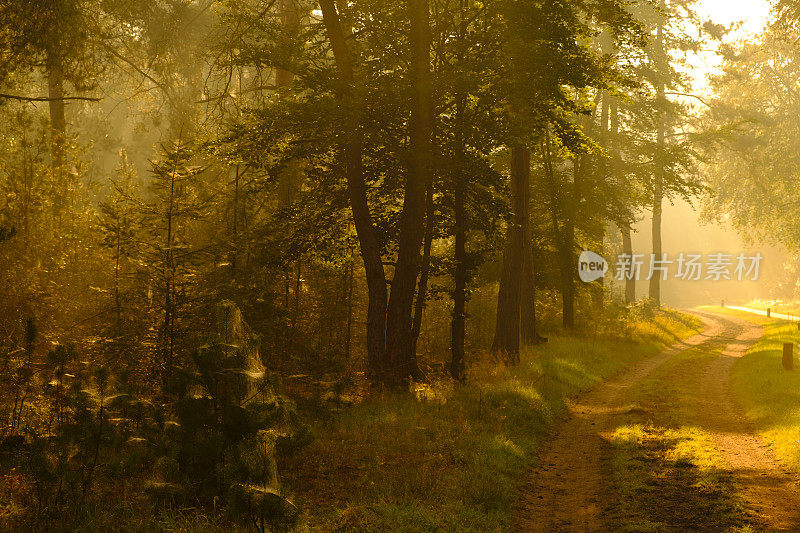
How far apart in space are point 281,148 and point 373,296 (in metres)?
3.77

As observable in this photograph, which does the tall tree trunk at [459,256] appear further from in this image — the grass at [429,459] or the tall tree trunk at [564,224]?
the tall tree trunk at [564,224]

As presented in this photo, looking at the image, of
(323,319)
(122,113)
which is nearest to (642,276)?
(122,113)

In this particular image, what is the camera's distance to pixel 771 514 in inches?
318

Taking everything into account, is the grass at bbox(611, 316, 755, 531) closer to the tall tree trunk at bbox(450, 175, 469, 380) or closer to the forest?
the forest

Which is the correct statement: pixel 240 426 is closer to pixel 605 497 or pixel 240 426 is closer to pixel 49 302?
pixel 605 497

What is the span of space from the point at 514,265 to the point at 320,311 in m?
6.79

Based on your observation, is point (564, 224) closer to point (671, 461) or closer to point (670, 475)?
point (671, 461)

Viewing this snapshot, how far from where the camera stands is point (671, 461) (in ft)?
34.5

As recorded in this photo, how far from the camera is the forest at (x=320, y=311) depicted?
657 cm

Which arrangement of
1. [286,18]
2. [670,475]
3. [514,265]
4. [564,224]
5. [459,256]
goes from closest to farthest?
[670,475] → [459,256] → [286,18] → [514,265] → [564,224]

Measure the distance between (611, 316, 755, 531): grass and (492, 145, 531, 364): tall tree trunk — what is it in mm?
4691

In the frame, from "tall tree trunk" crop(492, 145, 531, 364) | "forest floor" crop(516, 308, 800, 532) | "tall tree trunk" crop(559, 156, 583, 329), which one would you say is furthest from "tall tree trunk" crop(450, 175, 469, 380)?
"tall tree trunk" crop(559, 156, 583, 329)

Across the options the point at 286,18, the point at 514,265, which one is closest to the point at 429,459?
the point at 514,265

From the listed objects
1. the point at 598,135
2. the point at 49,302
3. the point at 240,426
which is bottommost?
the point at 240,426
